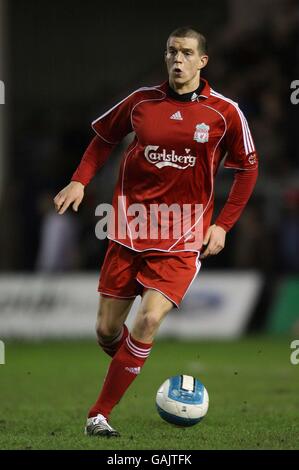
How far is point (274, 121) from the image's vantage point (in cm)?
1716

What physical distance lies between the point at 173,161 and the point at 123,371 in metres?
1.37

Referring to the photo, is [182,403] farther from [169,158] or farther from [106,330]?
[169,158]

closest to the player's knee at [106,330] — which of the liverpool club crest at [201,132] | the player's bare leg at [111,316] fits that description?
the player's bare leg at [111,316]

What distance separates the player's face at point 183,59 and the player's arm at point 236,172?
38 cm

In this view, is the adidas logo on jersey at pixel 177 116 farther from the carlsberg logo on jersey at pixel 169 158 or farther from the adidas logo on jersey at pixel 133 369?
the adidas logo on jersey at pixel 133 369

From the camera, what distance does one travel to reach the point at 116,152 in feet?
57.3

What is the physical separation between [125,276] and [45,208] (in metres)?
9.01

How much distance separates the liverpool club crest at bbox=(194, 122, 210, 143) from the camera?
7.06 metres

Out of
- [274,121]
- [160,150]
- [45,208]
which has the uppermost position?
[160,150]

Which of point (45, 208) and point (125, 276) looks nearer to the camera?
point (125, 276)

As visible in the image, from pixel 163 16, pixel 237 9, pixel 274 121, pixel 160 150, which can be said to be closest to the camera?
pixel 160 150

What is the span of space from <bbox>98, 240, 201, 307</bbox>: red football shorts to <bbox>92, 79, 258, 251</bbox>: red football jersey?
0.06 metres
